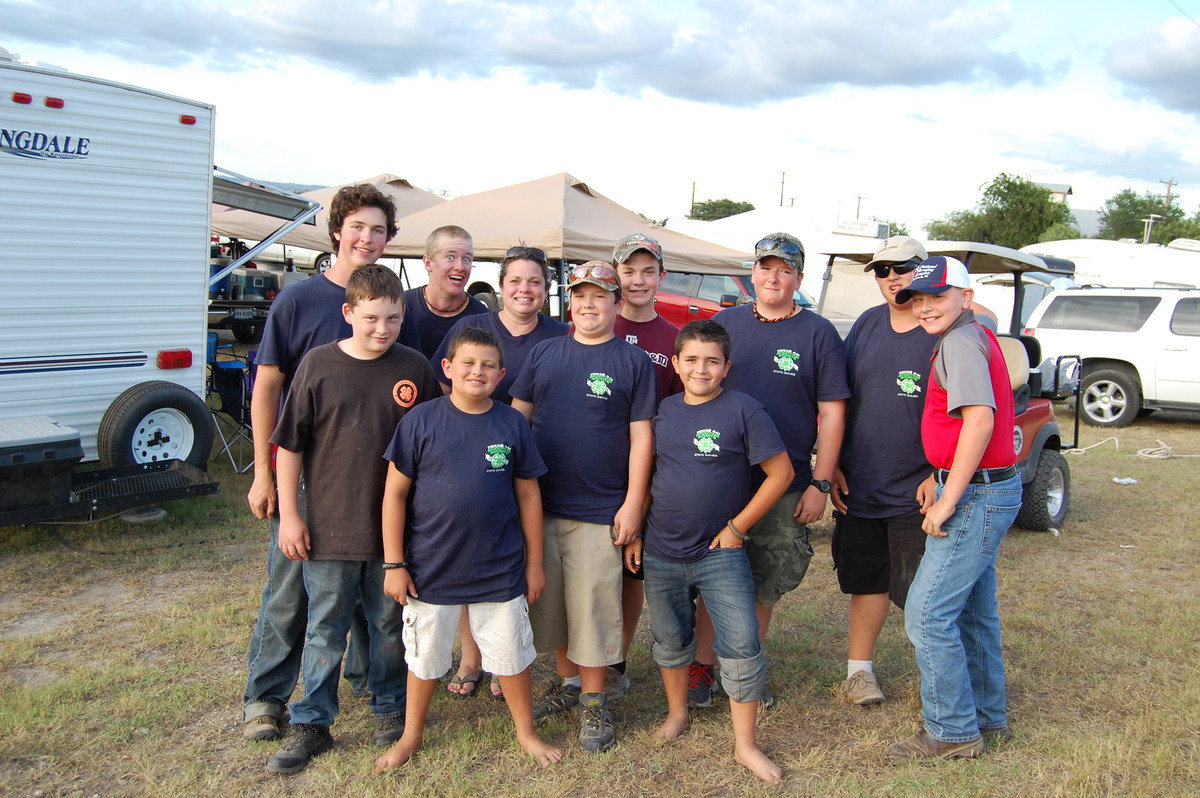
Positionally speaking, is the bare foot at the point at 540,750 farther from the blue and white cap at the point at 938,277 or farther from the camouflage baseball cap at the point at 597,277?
the blue and white cap at the point at 938,277

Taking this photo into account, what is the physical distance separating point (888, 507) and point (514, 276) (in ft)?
5.78

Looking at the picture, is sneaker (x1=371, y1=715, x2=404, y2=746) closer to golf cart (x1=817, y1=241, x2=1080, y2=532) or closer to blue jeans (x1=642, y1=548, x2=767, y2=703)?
blue jeans (x1=642, y1=548, x2=767, y2=703)

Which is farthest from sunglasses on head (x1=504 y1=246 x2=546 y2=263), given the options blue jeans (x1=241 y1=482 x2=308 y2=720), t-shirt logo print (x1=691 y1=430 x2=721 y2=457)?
blue jeans (x1=241 y1=482 x2=308 y2=720)

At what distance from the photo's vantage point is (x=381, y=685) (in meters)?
3.19

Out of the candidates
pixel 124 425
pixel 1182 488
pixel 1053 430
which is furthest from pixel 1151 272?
pixel 124 425

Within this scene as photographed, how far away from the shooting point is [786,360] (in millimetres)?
3281

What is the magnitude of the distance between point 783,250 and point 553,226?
6.70 metres

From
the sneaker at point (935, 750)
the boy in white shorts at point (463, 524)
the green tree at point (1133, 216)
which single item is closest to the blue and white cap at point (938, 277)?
the boy in white shorts at point (463, 524)

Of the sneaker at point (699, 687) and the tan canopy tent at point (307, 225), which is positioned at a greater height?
the tan canopy tent at point (307, 225)

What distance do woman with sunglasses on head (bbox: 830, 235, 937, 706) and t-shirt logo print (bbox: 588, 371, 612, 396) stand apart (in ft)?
3.52

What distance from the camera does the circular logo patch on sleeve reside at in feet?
9.61

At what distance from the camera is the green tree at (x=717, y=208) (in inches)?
2358

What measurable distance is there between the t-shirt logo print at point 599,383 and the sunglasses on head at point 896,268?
126cm

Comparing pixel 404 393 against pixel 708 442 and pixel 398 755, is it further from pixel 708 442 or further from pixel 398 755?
pixel 398 755
